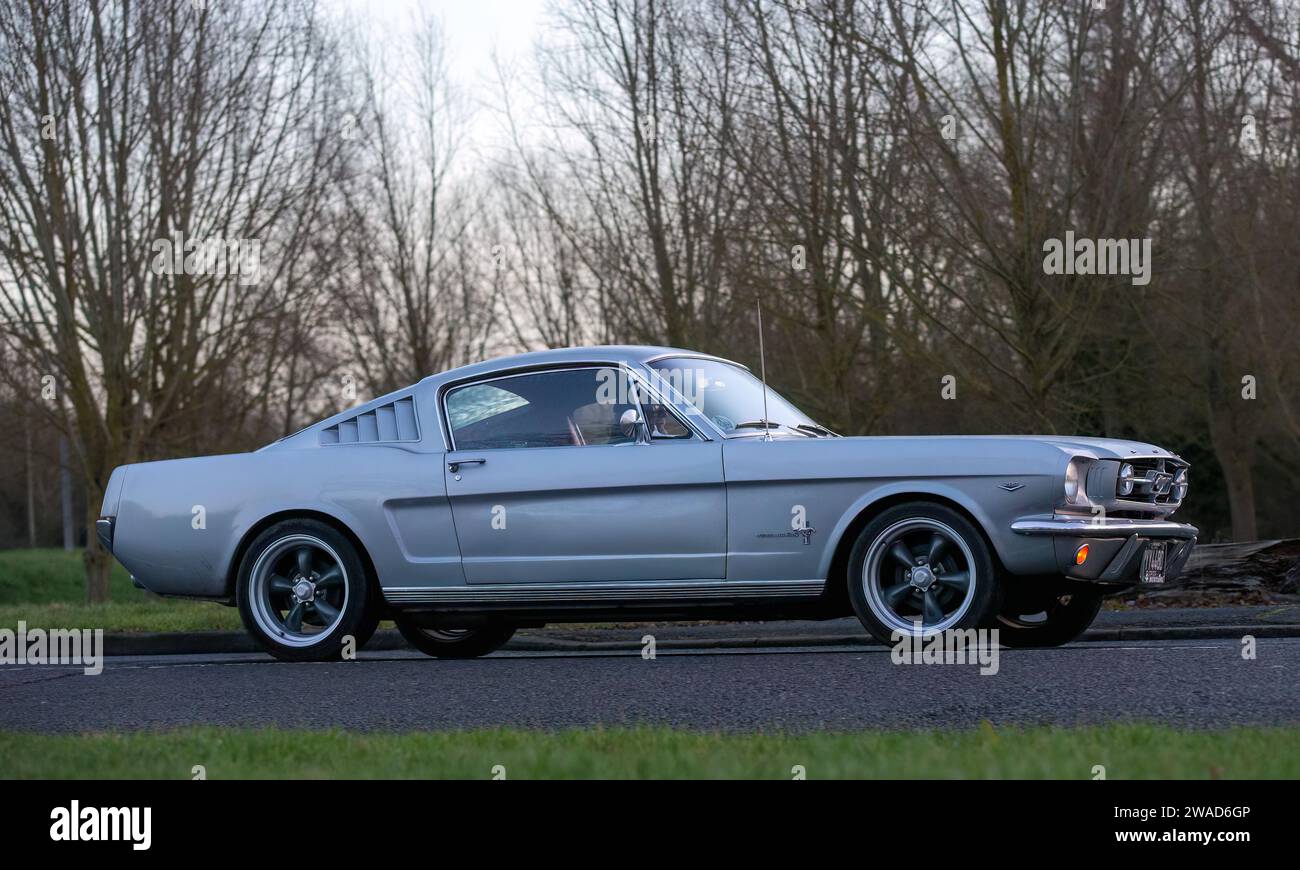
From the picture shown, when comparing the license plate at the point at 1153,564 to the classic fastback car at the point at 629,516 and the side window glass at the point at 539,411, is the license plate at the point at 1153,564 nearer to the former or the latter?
the classic fastback car at the point at 629,516

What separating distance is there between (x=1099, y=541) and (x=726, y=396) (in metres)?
2.08

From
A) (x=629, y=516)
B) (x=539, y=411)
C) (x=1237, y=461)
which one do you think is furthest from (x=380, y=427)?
(x=1237, y=461)

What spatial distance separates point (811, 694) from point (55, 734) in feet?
9.38

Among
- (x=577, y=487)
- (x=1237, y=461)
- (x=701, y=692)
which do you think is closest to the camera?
(x=701, y=692)

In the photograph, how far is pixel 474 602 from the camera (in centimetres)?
814

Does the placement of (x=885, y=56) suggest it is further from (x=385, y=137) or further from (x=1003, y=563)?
(x=385, y=137)

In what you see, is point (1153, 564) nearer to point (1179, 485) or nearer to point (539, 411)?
point (1179, 485)

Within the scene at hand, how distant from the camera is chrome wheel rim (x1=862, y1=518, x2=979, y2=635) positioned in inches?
289

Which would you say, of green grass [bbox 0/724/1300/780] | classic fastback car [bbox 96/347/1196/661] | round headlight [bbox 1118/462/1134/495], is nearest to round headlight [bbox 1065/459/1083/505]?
classic fastback car [bbox 96/347/1196/661]

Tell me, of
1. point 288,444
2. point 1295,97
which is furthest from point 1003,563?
point 1295,97

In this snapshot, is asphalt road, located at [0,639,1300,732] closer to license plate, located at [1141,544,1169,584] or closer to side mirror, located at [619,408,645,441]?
license plate, located at [1141,544,1169,584]

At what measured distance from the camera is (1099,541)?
23.6 ft

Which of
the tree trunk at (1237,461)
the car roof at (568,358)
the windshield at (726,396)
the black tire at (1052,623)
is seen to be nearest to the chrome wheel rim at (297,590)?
the car roof at (568,358)

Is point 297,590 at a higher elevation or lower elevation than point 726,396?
lower
